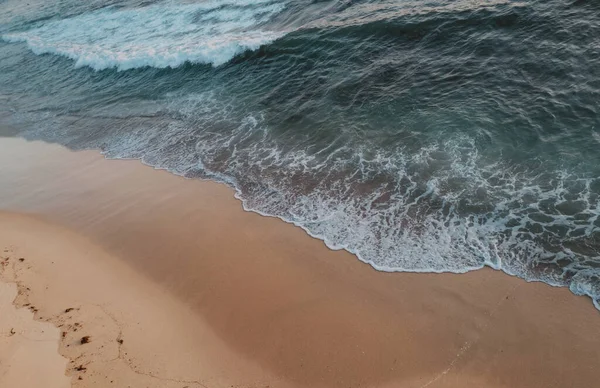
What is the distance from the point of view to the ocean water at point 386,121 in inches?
287

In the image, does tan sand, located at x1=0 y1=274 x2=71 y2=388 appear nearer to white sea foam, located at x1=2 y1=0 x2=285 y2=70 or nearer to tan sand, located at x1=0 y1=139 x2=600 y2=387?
tan sand, located at x1=0 y1=139 x2=600 y2=387

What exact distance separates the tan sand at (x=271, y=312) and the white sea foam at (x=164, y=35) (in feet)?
32.4

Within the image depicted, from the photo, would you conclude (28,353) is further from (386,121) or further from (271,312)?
(386,121)

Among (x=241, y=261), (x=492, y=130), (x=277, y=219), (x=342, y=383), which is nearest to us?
(x=342, y=383)

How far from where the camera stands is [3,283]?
773cm

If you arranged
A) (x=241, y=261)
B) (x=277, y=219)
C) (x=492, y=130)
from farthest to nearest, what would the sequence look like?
(x=492, y=130) < (x=277, y=219) < (x=241, y=261)

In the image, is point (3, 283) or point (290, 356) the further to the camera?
point (3, 283)

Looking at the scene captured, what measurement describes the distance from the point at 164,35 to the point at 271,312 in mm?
18574

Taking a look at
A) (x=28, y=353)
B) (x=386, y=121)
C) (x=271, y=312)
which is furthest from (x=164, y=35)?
(x=271, y=312)

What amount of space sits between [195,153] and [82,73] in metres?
12.0

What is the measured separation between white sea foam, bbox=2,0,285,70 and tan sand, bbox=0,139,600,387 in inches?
389

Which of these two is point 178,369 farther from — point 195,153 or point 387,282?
point 195,153

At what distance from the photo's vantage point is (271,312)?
6.41 metres

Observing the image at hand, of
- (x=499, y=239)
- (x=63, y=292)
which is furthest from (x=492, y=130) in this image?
(x=63, y=292)
